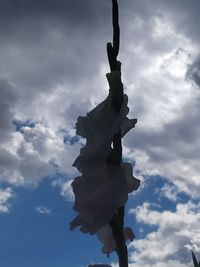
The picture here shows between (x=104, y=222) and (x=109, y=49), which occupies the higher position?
(x=109, y=49)

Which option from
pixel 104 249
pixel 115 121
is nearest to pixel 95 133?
pixel 115 121

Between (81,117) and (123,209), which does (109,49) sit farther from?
(123,209)

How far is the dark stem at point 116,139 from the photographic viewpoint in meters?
1.06

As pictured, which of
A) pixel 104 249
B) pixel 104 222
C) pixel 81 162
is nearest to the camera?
pixel 104 222

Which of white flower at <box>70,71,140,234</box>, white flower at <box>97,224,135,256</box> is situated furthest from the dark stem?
white flower at <box>97,224,135,256</box>

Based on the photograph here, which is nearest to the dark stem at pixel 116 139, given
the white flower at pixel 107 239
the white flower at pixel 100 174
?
the white flower at pixel 100 174

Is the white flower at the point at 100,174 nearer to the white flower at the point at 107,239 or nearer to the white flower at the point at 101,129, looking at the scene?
the white flower at the point at 101,129

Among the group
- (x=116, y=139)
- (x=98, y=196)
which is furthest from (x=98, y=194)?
(x=116, y=139)

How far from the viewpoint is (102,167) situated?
1153 millimetres

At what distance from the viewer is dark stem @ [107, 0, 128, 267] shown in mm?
1060

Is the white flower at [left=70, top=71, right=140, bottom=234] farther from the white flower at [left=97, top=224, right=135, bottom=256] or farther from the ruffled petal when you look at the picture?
the white flower at [left=97, top=224, right=135, bottom=256]

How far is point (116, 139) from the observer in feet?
3.71

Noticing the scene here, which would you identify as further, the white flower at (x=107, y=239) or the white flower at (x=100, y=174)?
the white flower at (x=107, y=239)

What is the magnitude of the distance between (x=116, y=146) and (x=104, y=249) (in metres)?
0.45
